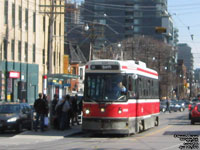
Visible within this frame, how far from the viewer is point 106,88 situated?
22.1m

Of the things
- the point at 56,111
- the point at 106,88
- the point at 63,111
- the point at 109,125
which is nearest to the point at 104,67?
the point at 106,88

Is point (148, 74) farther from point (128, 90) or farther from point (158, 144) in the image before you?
point (158, 144)

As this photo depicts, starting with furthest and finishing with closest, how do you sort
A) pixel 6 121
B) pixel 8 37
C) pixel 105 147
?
1. pixel 8 37
2. pixel 6 121
3. pixel 105 147

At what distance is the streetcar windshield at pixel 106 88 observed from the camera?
866 inches

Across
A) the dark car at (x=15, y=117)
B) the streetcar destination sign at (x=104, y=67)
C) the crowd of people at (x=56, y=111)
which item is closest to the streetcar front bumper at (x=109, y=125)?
the streetcar destination sign at (x=104, y=67)

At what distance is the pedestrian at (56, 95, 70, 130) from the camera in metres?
25.1

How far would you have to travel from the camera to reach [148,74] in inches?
1061

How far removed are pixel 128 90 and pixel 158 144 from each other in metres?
3.81

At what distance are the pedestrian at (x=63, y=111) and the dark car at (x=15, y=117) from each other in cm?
191

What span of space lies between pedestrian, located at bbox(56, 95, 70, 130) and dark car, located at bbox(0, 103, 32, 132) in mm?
1913

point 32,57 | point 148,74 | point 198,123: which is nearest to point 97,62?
point 148,74

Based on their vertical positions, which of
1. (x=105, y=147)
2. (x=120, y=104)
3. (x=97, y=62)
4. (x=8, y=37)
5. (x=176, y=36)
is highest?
(x=176, y=36)

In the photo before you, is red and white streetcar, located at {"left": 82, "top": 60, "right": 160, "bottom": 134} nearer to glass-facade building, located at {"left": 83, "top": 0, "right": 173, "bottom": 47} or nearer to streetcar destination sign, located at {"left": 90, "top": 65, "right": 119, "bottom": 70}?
streetcar destination sign, located at {"left": 90, "top": 65, "right": 119, "bottom": 70}

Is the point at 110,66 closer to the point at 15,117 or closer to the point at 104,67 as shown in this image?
the point at 104,67
